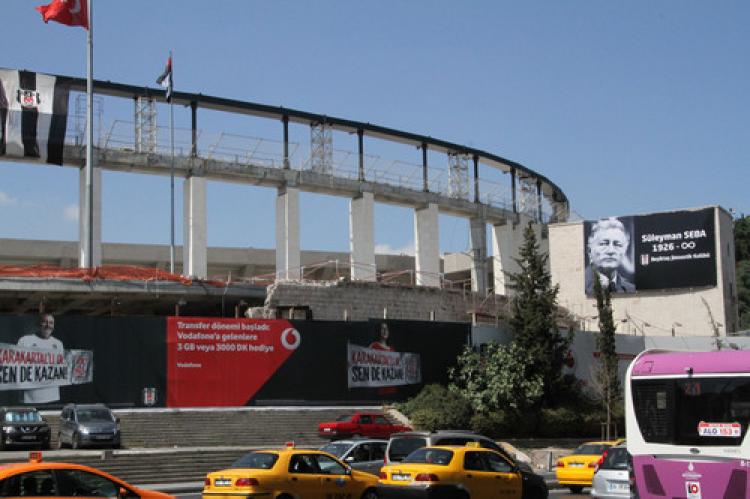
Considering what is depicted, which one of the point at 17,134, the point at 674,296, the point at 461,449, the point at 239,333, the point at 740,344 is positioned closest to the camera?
the point at 461,449

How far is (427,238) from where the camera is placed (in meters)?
60.3

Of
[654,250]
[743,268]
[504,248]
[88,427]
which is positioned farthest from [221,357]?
[743,268]

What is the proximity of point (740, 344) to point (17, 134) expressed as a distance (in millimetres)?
42076

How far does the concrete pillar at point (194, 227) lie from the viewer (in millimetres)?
50656

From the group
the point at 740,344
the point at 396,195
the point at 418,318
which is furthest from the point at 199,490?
the point at 740,344

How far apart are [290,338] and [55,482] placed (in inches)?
1120

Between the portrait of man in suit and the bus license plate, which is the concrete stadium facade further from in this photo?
the bus license plate

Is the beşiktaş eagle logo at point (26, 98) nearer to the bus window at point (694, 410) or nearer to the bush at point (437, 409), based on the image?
the bush at point (437, 409)

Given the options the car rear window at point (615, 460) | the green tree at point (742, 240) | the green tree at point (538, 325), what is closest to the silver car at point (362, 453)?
the car rear window at point (615, 460)

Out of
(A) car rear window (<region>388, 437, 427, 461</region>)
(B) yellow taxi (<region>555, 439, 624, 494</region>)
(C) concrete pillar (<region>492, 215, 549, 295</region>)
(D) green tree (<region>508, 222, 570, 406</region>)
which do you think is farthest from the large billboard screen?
(A) car rear window (<region>388, 437, 427, 461</region>)

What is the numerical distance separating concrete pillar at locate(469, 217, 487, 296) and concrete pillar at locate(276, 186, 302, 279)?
47.9 ft

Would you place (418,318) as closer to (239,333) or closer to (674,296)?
(239,333)

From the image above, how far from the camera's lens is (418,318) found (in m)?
50.2

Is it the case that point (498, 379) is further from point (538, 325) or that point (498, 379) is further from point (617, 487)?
point (617, 487)
